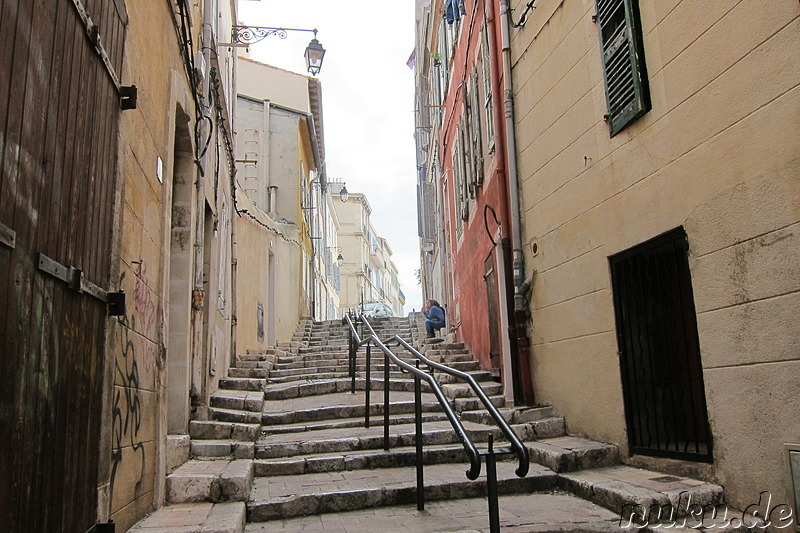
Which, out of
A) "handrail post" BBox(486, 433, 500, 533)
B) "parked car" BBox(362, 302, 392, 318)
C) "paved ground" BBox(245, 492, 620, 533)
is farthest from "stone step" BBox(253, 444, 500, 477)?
"parked car" BBox(362, 302, 392, 318)

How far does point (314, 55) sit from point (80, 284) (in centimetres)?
910

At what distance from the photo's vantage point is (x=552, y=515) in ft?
13.9

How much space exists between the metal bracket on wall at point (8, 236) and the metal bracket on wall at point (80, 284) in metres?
0.26

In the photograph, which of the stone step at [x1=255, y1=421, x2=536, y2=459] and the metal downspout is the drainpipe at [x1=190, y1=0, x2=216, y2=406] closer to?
the stone step at [x1=255, y1=421, x2=536, y2=459]

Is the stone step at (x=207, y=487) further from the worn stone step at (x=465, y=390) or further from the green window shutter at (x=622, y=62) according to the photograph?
the green window shutter at (x=622, y=62)

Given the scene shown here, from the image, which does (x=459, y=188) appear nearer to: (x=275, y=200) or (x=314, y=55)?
(x=314, y=55)

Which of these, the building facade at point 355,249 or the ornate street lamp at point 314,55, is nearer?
the ornate street lamp at point 314,55

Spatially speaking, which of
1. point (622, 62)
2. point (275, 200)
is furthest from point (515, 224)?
point (275, 200)

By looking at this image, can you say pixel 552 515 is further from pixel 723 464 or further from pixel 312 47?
Result: pixel 312 47

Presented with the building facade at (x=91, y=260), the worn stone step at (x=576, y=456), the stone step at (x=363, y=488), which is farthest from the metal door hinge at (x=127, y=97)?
the worn stone step at (x=576, y=456)

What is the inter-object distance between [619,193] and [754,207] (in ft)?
4.69

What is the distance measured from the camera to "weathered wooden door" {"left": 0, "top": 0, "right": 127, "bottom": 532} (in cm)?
216

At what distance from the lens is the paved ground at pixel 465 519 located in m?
3.98

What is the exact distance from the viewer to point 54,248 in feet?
8.45
